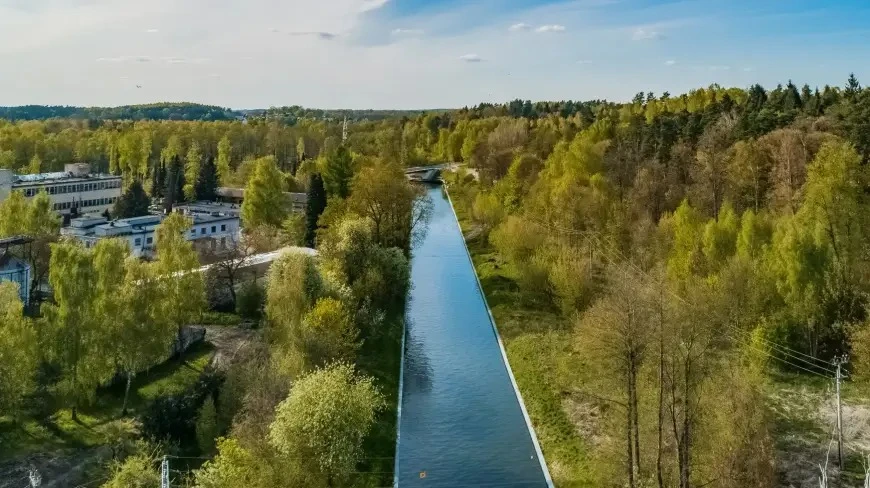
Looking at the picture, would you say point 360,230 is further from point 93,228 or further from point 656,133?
point 656,133

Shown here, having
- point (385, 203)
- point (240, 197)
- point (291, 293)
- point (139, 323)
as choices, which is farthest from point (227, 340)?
point (240, 197)

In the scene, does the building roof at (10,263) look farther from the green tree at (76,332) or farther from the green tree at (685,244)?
the green tree at (685,244)

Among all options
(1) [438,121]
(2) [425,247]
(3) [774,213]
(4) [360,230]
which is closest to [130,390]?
(4) [360,230]

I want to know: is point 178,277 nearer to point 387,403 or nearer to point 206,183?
point 387,403

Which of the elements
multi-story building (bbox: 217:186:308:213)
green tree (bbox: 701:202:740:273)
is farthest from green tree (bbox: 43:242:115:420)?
multi-story building (bbox: 217:186:308:213)

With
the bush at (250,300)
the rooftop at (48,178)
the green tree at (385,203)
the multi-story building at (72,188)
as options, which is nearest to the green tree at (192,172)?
the multi-story building at (72,188)

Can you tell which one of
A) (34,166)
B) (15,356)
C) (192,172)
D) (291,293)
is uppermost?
(34,166)
